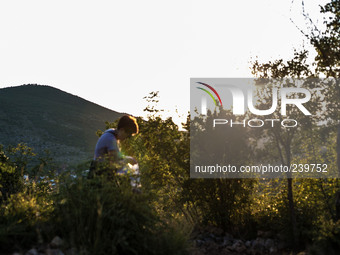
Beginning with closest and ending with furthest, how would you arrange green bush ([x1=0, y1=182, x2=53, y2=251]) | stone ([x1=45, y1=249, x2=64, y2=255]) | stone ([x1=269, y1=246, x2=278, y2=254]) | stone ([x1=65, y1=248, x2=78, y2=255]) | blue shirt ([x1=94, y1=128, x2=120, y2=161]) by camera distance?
stone ([x1=65, y1=248, x2=78, y2=255])
stone ([x1=45, y1=249, x2=64, y2=255])
green bush ([x1=0, y1=182, x2=53, y2=251])
blue shirt ([x1=94, y1=128, x2=120, y2=161])
stone ([x1=269, y1=246, x2=278, y2=254])

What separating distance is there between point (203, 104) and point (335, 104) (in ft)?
9.37

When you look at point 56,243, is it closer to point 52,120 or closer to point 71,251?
point 71,251

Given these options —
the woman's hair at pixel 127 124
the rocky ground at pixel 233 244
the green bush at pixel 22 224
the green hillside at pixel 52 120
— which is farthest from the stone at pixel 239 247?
the green hillside at pixel 52 120

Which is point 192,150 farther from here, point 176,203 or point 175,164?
point 176,203

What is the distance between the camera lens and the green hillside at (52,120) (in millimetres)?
60031

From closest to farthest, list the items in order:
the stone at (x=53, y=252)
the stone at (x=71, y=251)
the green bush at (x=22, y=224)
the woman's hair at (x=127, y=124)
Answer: the stone at (x=71, y=251) → the stone at (x=53, y=252) → the green bush at (x=22, y=224) → the woman's hair at (x=127, y=124)

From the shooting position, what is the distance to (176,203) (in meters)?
9.23

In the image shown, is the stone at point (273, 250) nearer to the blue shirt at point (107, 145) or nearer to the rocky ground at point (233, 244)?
the rocky ground at point (233, 244)

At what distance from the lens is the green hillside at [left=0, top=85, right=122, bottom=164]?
60.0 meters

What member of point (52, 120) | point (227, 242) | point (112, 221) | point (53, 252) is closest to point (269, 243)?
point (227, 242)

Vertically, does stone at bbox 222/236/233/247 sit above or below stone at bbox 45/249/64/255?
below

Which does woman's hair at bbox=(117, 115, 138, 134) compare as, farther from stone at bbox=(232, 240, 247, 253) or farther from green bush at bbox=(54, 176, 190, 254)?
stone at bbox=(232, 240, 247, 253)

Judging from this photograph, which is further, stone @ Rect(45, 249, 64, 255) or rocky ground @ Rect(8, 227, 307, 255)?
rocky ground @ Rect(8, 227, 307, 255)

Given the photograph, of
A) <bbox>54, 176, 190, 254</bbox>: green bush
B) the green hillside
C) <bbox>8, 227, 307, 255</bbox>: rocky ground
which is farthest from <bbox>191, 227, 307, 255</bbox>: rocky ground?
the green hillside
